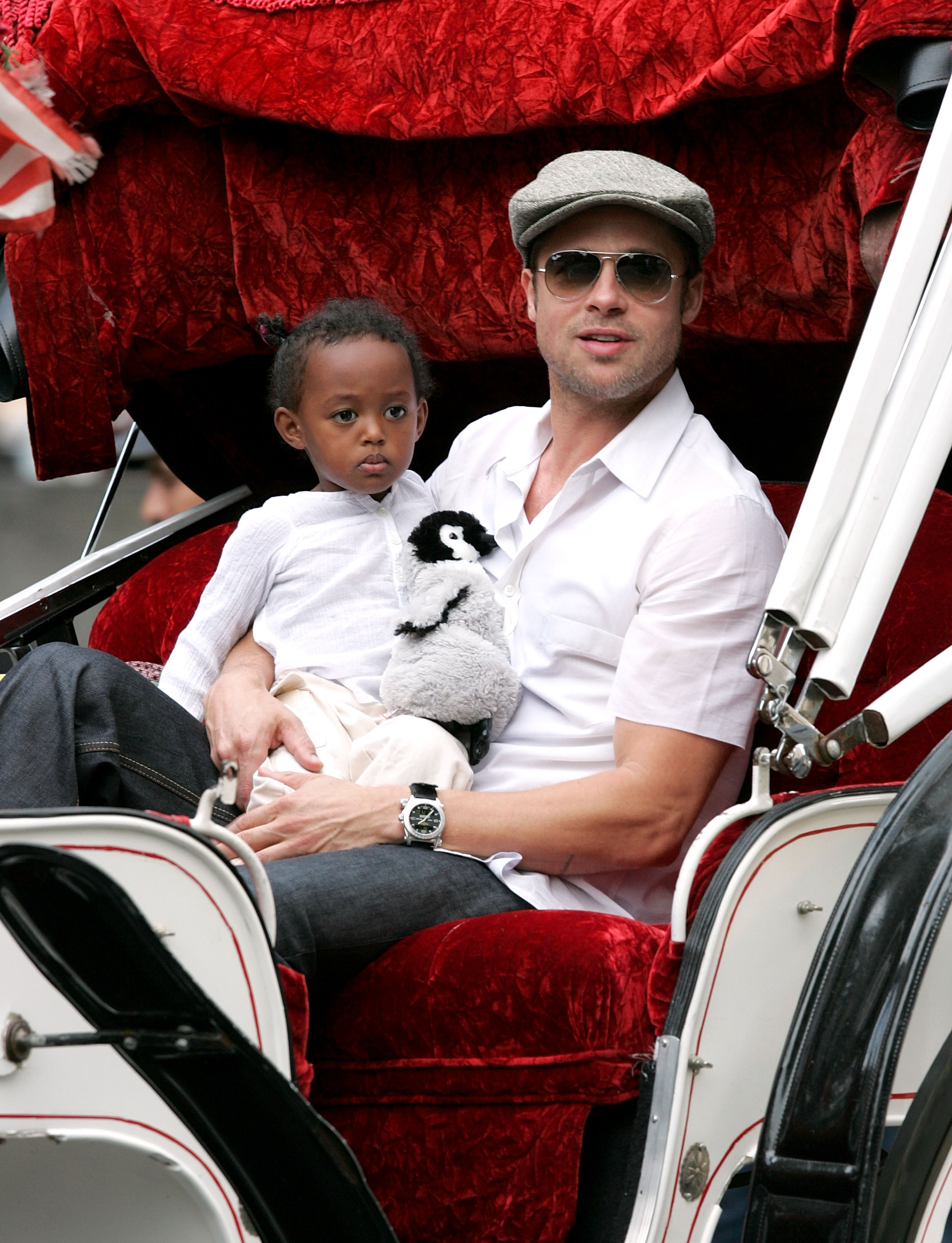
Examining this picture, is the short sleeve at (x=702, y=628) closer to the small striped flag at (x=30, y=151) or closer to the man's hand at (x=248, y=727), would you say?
the man's hand at (x=248, y=727)

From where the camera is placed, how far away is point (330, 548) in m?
1.83

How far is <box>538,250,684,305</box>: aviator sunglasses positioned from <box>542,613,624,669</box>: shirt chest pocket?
42 centimetres

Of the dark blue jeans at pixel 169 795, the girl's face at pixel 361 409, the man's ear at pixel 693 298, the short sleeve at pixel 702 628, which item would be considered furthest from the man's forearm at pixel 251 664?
the man's ear at pixel 693 298

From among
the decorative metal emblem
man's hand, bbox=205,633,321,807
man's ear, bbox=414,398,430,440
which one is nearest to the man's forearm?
man's hand, bbox=205,633,321,807

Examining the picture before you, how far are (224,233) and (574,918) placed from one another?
4.29 feet

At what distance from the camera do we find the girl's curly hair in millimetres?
1875

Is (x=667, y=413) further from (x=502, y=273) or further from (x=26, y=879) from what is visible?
(x=26, y=879)

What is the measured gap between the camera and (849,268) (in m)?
1.64

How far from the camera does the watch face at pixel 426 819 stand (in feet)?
4.97

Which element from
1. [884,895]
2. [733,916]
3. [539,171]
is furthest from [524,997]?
[539,171]

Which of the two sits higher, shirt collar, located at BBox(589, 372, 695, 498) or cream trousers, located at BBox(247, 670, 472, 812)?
shirt collar, located at BBox(589, 372, 695, 498)

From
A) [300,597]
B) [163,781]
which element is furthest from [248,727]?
[300,597]

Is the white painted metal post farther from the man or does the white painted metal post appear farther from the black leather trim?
the man

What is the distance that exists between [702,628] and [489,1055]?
53cm
